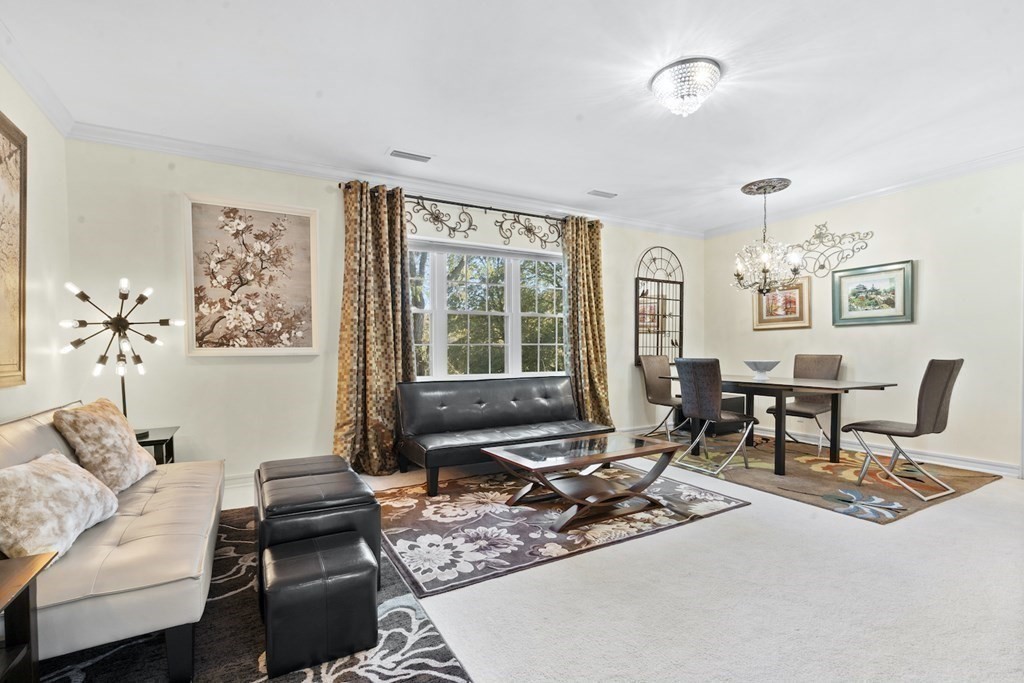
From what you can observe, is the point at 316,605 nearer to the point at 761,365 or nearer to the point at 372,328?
the point at 372,328

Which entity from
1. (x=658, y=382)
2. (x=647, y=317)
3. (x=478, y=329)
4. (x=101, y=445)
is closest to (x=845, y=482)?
(x=658, y=382)

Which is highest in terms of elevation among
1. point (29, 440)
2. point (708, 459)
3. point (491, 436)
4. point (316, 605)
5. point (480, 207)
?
point (480, 207)

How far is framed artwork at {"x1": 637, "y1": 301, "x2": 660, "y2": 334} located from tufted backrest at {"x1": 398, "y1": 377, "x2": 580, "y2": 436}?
1.54 metres

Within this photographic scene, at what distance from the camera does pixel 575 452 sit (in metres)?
3.13

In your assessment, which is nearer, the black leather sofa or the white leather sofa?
the white leather sofa

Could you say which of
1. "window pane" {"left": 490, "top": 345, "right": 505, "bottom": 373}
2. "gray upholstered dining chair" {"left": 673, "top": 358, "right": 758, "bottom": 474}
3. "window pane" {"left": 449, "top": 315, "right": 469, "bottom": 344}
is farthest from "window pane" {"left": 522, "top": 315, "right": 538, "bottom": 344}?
"gray upholstered dining chair" {"left": 673, "top": 358, "right": 758, "bottom": 474}

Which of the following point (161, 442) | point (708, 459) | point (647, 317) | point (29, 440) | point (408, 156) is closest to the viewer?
point (29, 440)

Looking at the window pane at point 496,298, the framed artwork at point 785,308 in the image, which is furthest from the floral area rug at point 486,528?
the framed artwork at point 785,308

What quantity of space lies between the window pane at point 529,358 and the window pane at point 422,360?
112cm

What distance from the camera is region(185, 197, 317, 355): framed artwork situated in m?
3.67

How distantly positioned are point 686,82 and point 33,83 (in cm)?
363

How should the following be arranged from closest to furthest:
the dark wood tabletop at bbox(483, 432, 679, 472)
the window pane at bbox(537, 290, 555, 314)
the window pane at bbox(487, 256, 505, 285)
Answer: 1. the dark wood tabletop at bbox(483, 432, 679, 472)
2. the window pane at bbox(487, 256, 505, 285)
3. the window pane at bbox(537, 290, 555, 314)

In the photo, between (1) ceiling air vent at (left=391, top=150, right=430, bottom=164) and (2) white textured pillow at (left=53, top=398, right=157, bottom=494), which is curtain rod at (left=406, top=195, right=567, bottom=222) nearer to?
(1) ceiling air vent at (left=391, top=150, right=430, bottom=164)

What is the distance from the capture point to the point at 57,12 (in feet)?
7.14
